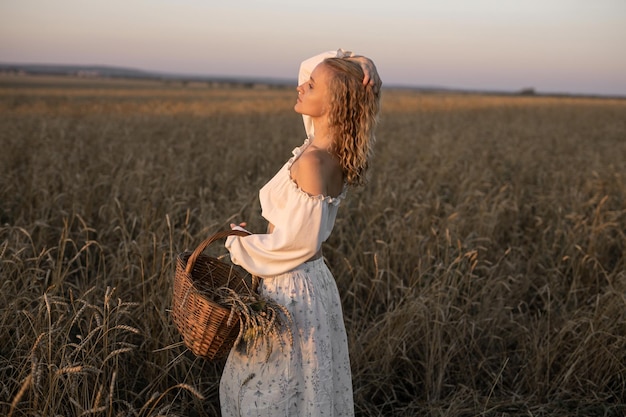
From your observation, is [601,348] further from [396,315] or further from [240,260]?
[240,260]

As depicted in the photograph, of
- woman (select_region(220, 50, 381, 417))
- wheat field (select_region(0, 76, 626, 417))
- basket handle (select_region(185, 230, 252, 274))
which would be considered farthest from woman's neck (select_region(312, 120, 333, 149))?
wheat field (select_region(0, 76, 626, 417))

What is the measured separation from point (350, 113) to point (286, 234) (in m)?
0.49

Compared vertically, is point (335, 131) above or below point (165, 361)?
above

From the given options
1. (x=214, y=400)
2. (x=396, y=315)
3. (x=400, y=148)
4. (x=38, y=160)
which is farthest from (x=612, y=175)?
(x=38, y=160)

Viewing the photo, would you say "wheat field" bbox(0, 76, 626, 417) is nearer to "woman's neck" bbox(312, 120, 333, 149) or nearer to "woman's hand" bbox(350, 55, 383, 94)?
"woman's neck" bbox(312, 120, 333, 149)

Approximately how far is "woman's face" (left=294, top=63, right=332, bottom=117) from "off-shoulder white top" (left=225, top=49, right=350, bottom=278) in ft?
0.61

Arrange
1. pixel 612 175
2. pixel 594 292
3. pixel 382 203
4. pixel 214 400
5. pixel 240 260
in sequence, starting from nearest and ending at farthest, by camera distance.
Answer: pixel 240 260, pixel 214 400, pixel 594 292, pixel 382 203, pixel 612 175

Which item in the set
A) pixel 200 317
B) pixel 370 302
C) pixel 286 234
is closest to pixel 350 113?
pixel 286 234

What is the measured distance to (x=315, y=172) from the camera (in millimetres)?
1880

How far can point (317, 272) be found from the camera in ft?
6.66

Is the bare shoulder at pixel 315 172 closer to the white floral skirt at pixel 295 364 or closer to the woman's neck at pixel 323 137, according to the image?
the woman's neck at pixel 323 137

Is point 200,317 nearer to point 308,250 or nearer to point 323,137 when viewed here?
point 308,250

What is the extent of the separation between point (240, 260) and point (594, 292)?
3.31 metres

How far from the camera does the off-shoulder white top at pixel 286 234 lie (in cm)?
186
